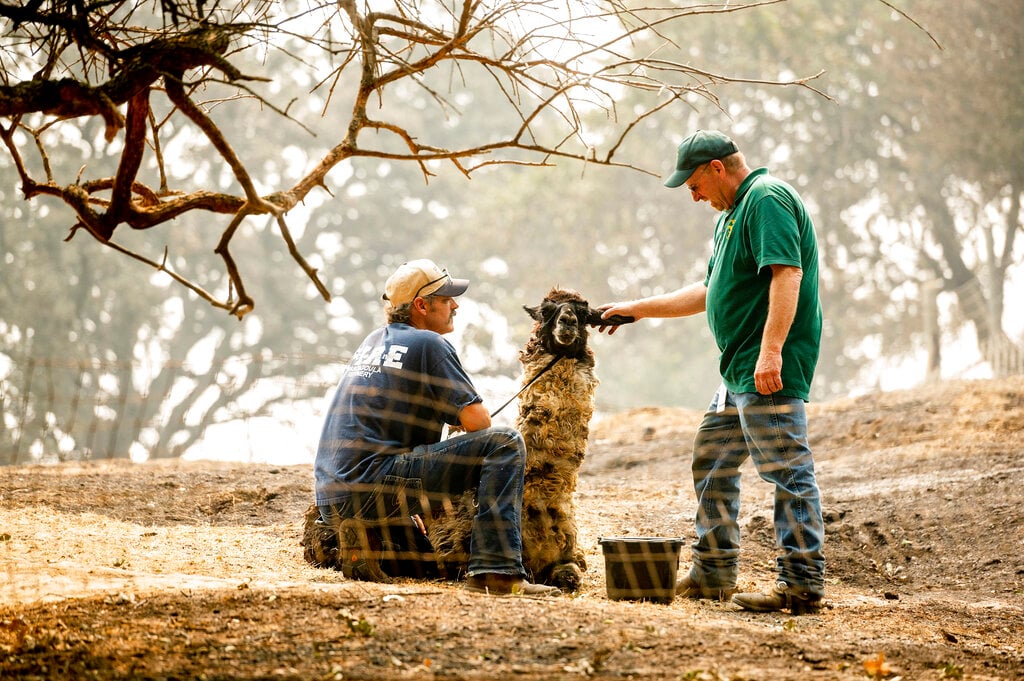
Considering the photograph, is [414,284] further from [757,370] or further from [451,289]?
[757,370]

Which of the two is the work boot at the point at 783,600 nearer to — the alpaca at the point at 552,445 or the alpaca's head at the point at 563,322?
the alpaca at the point at 552,445

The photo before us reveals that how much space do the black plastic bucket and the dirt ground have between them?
0.08 metres

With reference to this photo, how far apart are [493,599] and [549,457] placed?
93 centimetres

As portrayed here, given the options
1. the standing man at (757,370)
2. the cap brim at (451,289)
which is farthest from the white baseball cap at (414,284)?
the standing man at (757,370)

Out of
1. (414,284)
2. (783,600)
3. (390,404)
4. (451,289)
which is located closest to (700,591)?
(783,600)

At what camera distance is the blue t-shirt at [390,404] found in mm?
4383

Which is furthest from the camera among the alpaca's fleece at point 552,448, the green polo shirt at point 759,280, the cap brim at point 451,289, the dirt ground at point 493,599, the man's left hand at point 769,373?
the cap brim at point 451,289

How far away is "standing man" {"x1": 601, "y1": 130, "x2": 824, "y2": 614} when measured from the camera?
14.1ft

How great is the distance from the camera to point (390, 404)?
4.44 meters

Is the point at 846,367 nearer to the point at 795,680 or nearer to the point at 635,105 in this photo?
the point at 635,105

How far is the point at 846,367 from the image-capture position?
25.2 meters

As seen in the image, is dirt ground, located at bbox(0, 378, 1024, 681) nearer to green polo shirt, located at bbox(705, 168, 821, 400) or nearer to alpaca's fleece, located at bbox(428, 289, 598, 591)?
alpaca's fleece, located at bbox(428, 289, 598, 591)

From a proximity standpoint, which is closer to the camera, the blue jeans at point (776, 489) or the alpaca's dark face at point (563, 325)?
the blue jeans at point (776, 489)

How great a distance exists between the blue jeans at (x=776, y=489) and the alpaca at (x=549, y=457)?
0.61 m
